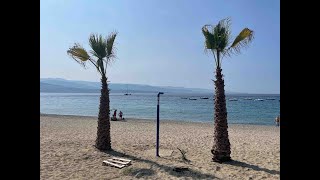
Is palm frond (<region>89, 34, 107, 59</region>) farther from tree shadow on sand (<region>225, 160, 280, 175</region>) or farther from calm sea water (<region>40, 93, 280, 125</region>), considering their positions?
calm sea water (<region>40, 93, 280, 125</region>)

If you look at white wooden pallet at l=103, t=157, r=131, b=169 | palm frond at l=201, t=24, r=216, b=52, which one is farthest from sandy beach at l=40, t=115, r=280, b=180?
palm frond at l=201, t=24, r=216, b=52

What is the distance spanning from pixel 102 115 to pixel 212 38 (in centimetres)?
563

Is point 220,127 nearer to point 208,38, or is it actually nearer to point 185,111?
point 208,38

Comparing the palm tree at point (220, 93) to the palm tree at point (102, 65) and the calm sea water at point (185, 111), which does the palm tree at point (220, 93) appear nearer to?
the palm tree at point (102, 65)

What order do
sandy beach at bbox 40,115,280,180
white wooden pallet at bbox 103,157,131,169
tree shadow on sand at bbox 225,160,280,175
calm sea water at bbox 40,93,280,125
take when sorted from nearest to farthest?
sandy beach at bbox 40,115,280,180
tree shadow on sand at bbox 225,160,280,175
white wooden pallet at bbox 103,157,131,169
calm sea water at bbox 40,93,280,125

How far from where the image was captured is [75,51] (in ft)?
45.3

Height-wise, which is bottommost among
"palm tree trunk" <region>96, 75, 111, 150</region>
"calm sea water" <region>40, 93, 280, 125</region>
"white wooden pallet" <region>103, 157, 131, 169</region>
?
"calm sea water" <region>40, 93, 280, 125</region>

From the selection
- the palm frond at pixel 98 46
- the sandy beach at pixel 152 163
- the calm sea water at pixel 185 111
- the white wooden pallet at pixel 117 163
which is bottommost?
the calm sea water at pixel 185 111

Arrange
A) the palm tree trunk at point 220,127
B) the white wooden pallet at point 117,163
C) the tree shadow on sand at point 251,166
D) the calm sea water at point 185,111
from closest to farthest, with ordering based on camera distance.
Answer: the tree shadow on sand at point 251,166 → the white wooden pallet at point 117,163 → the palm tree trunk at point 220,127 → the calm sea water at point 185,111

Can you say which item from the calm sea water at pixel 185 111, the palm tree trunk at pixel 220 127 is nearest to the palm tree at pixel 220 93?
the palm tree trunk at pixel 220 127

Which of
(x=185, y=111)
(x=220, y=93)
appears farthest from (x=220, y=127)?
(x=185, y=111)
